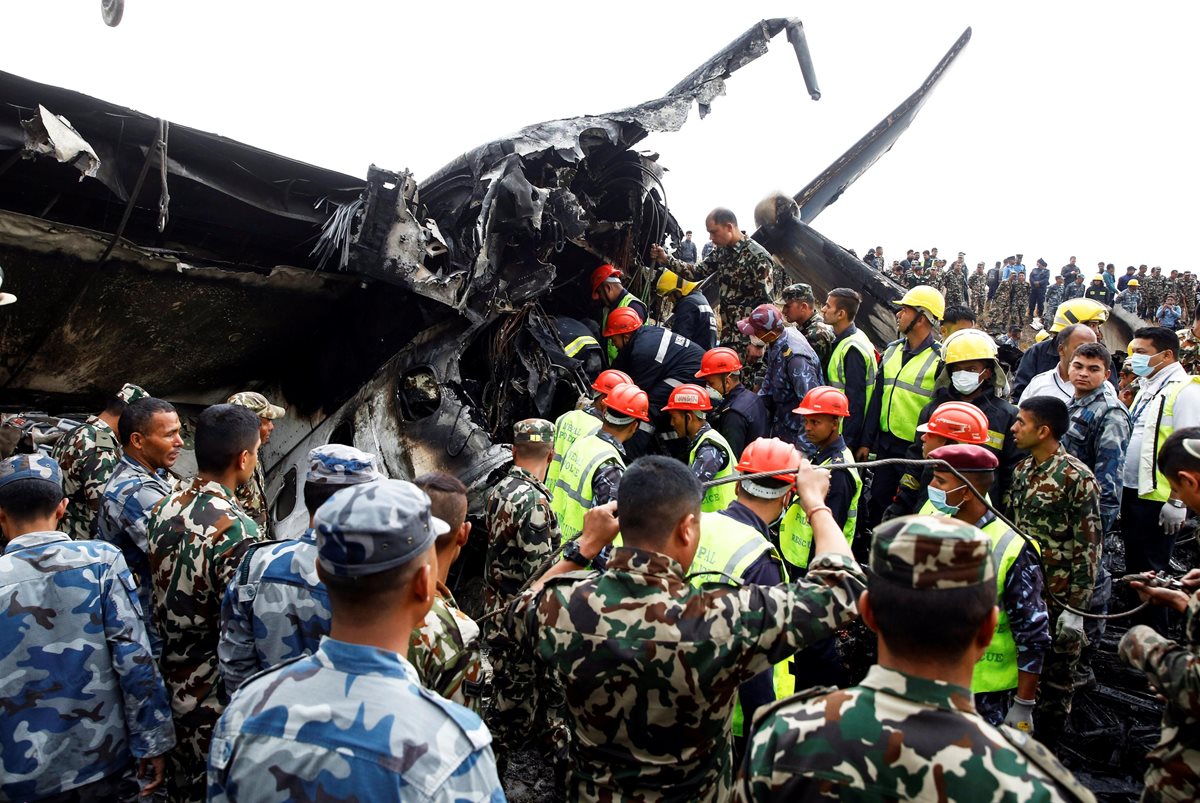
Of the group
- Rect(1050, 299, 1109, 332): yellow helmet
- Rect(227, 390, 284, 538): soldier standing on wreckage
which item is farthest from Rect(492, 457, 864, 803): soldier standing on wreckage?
Rect(1050, 299, 1109, 332): yellow helmet

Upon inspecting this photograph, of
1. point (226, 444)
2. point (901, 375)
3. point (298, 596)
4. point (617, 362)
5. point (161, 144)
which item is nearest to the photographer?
point (298, 596)

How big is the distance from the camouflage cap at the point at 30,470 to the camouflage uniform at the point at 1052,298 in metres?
22.7

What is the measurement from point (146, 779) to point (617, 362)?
17.0 ft

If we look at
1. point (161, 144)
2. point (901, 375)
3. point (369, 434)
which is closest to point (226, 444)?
point (161, 144)

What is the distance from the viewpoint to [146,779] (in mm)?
2676

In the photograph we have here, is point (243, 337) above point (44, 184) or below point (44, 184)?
below

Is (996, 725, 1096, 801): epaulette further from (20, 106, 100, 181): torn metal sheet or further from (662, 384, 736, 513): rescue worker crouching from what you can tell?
(20, 106, 100, 181): torn metal sheet

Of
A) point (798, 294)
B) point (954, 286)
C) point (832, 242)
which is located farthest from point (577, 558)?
point (954, 286)

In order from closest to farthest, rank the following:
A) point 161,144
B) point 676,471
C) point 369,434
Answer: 1. point 676,471
2. point 161,144
3. point 369,434

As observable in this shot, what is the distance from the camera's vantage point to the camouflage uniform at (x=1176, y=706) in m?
2.12

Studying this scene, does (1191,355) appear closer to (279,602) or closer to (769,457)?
(769,457)

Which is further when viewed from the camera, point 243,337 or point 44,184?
point 243,337

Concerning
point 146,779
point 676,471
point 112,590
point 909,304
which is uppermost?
point 909,304

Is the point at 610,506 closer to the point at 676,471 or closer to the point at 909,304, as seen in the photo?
the point at 676,471
